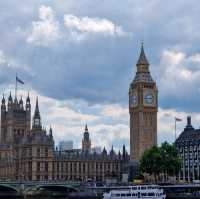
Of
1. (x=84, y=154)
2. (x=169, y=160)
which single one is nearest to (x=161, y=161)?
(x=169, y=160)

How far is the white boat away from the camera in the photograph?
10294 centimetres

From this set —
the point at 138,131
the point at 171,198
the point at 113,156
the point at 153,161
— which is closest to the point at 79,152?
the point at 113,156

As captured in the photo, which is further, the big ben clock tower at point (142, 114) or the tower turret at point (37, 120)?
the tower turret at point (37, 120)

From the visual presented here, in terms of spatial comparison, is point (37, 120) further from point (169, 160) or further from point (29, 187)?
point (29, 187)

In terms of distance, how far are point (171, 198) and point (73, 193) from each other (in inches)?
941

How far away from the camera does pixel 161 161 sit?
139500 mm

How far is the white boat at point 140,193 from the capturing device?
4053 inches

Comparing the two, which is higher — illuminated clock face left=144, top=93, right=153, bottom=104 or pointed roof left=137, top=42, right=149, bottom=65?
pointed roof left=137, top=42, right=149, bottom=65

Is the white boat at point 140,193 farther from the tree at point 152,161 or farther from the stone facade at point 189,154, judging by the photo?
the stone facade at point 189,154

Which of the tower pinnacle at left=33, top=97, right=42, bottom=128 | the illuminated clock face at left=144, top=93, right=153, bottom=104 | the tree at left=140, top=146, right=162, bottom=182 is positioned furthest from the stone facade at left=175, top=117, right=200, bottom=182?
the tower pinnacle at left=33, top=97, right=42, bottom=128

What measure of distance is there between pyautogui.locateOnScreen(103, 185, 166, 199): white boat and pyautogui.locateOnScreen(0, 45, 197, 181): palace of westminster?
55.2 metres

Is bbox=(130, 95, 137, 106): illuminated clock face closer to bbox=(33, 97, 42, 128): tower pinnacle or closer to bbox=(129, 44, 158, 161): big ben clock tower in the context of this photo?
bbox=(129, 44, 158, 161): big ben clock tower

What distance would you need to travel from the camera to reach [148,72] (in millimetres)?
174125

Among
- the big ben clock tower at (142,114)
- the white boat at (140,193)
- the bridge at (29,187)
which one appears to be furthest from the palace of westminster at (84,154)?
the white boat at (140,193)
